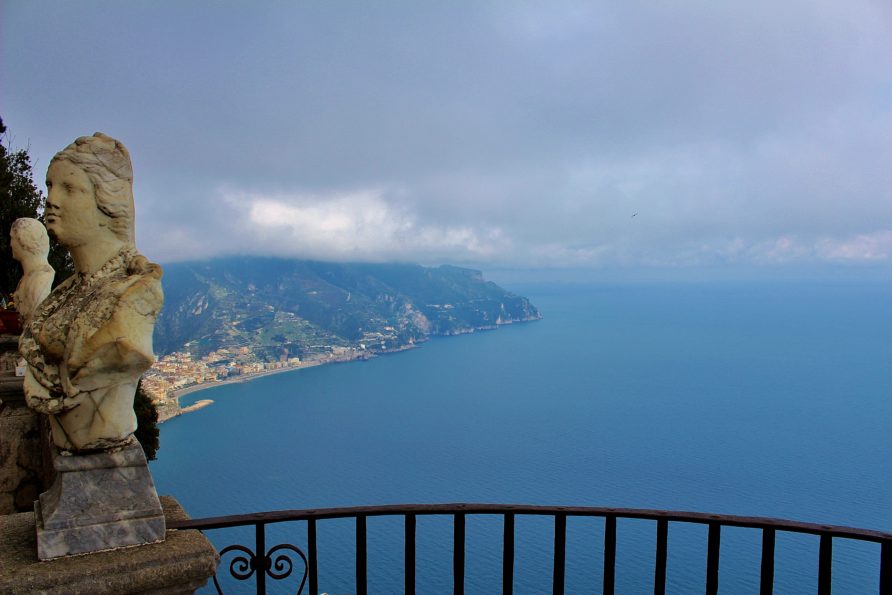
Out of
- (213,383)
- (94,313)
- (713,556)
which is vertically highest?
(94,313)

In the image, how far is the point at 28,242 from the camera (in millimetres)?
6613

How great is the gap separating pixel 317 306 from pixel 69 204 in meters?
92.0

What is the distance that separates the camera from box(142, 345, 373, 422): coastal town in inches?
2114

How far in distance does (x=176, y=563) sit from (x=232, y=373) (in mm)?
71035

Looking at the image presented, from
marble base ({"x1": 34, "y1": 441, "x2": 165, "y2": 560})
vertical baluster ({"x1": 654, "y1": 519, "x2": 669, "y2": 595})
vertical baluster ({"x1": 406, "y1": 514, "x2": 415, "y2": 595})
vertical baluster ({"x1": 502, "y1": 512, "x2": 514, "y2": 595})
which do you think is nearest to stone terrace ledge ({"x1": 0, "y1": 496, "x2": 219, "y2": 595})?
marble base ({"x1": 34, "y1": 441, "x2": 165, "y2": 560})

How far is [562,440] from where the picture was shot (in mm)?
50562

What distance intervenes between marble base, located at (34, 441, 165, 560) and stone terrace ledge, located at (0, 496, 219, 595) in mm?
39

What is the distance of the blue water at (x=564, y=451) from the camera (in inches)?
1214

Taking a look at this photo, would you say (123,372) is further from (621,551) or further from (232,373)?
(232,373)

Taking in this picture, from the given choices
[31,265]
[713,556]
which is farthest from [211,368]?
[713,556]

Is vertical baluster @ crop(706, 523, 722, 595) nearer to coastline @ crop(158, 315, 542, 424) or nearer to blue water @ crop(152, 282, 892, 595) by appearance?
blue water @ crop(152, 282, 892, 595)

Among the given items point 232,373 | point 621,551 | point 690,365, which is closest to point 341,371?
point 232,373

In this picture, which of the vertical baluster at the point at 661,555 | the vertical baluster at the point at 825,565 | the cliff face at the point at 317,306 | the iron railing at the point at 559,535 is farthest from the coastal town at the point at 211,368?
the vertical baluster at the point at 825,565

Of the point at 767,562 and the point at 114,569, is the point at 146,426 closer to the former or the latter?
the point at 114,569
